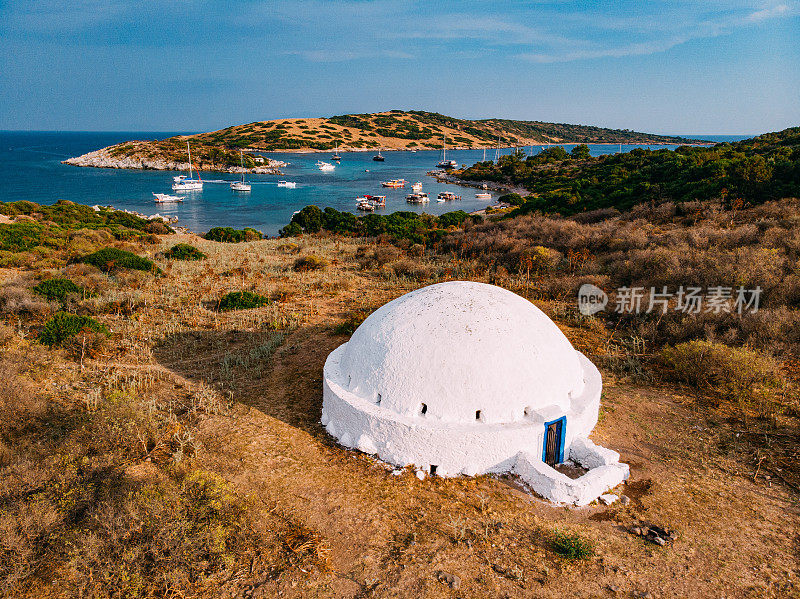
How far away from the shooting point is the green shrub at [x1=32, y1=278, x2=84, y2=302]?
51.4ft

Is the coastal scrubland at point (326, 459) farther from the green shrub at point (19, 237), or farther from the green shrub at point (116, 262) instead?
the green shrub at point (19, 237)

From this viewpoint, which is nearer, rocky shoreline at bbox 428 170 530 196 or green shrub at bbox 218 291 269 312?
green shrub at bbox 218 291 269 312

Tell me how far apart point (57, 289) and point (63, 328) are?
4.42 meters

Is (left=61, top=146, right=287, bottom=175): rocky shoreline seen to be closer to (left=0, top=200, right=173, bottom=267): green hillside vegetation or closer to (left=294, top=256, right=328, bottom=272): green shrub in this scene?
(left=0, top=200, right=173, bottom=267): green hillside vegetation

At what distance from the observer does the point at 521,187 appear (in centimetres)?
7438

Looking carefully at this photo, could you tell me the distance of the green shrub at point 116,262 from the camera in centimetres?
2044

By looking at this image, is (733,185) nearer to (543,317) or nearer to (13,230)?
(543,317)

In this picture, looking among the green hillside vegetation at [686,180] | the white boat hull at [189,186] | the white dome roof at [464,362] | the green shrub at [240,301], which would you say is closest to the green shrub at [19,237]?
the green shrub at [240,301]

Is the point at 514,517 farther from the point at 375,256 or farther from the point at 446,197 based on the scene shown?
the point at 446,197

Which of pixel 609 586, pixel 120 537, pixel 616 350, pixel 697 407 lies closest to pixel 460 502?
pixel 609 586

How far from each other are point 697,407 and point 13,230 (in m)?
35.0
